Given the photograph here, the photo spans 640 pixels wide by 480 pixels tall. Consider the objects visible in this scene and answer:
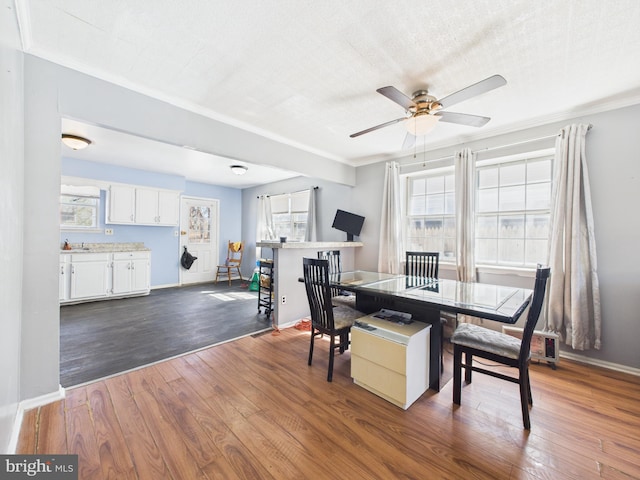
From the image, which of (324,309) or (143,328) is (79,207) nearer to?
(143,328)

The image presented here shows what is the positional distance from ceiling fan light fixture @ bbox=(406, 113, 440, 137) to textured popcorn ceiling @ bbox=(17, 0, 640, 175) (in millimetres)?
306

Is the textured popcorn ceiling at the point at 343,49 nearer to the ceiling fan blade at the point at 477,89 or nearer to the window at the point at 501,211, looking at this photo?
the ceiling fan blade at the point at 477,89

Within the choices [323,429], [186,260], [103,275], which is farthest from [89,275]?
[323,429]

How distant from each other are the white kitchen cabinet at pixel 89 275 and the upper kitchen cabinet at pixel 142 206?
2.72 feet

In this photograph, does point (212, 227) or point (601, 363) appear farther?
point (212, 227)

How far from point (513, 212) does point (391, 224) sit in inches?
58.6

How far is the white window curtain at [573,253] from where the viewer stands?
2.48m

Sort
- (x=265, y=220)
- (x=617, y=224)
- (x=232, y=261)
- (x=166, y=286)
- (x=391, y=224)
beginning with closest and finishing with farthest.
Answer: (x=617, y=224) → (x=391, y=224) → (x=166, y=286) → (x=265, y=220) → (x=232, y=261)

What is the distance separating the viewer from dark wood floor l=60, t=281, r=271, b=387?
2.45m

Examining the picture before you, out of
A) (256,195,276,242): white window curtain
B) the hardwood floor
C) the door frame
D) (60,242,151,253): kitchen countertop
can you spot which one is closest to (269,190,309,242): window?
(256,195,276,242): white window curtain

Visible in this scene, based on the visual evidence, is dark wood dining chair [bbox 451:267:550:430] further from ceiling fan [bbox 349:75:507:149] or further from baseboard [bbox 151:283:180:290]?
baseboard [bbox 151:283:180:290]

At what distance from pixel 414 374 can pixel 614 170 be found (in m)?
2.70

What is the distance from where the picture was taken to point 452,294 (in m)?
2.05

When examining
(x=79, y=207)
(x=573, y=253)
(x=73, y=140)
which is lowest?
(x=573, y=253)
